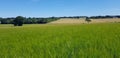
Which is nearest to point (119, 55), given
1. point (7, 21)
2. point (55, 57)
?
point (55, 57)

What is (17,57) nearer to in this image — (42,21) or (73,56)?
(73,56)

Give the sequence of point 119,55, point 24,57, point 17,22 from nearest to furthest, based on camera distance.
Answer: point 119,55 → point 24,57 → point 17,22

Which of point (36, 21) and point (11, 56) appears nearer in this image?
point (11, 56)

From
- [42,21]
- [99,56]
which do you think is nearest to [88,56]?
[99,56]

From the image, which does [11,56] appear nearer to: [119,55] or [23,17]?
[119,55]

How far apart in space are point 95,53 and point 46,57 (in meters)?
0.87

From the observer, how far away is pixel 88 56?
400cm

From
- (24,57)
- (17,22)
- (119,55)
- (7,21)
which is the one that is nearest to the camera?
(119,55)

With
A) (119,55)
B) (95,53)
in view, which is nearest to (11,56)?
(95,53)

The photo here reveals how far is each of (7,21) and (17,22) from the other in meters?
10.6

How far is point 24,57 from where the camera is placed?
444cm

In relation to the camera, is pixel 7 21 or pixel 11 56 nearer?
pixel 11 56

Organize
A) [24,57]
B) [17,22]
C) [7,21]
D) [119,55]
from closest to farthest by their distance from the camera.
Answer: [119,55]
[24,57]
[17,22]
[7,21]

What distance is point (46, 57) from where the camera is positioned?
4.17 metres
